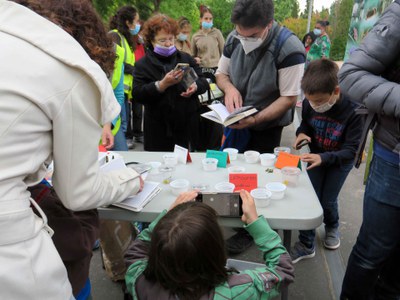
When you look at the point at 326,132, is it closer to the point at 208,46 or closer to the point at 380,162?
the point at 380,162

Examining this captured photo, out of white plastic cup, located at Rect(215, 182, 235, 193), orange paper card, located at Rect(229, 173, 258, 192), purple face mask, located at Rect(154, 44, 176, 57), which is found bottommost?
white plastic cup, located at Rect(215, 182, 235, 193)

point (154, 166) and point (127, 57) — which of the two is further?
point (127, 57)

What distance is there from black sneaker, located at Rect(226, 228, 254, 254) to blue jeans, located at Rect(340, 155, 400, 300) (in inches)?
35.9

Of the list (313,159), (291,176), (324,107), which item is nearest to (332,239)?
(313,159)

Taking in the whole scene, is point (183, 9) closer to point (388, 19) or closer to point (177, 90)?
point (177, 90)

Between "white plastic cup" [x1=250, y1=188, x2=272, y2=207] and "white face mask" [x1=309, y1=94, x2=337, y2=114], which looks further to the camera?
"white face mask" [x1=309, y1=94, x2=337, y2=114]

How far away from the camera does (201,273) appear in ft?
3.72

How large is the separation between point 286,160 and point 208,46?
14.6ft

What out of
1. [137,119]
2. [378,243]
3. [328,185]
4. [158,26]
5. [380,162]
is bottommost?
[137,119]

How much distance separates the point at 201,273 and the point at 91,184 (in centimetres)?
47

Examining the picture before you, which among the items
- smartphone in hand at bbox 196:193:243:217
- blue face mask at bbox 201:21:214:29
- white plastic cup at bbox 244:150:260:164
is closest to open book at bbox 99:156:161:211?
smartphone in hand at bbox 196:193:243:217

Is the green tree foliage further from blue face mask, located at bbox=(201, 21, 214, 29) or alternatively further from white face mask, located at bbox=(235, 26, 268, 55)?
white face mask, located at bbox=(235, 26, 268, 55)

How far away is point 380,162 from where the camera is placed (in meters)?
1.46

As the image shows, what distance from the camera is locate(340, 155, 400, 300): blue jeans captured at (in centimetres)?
144
